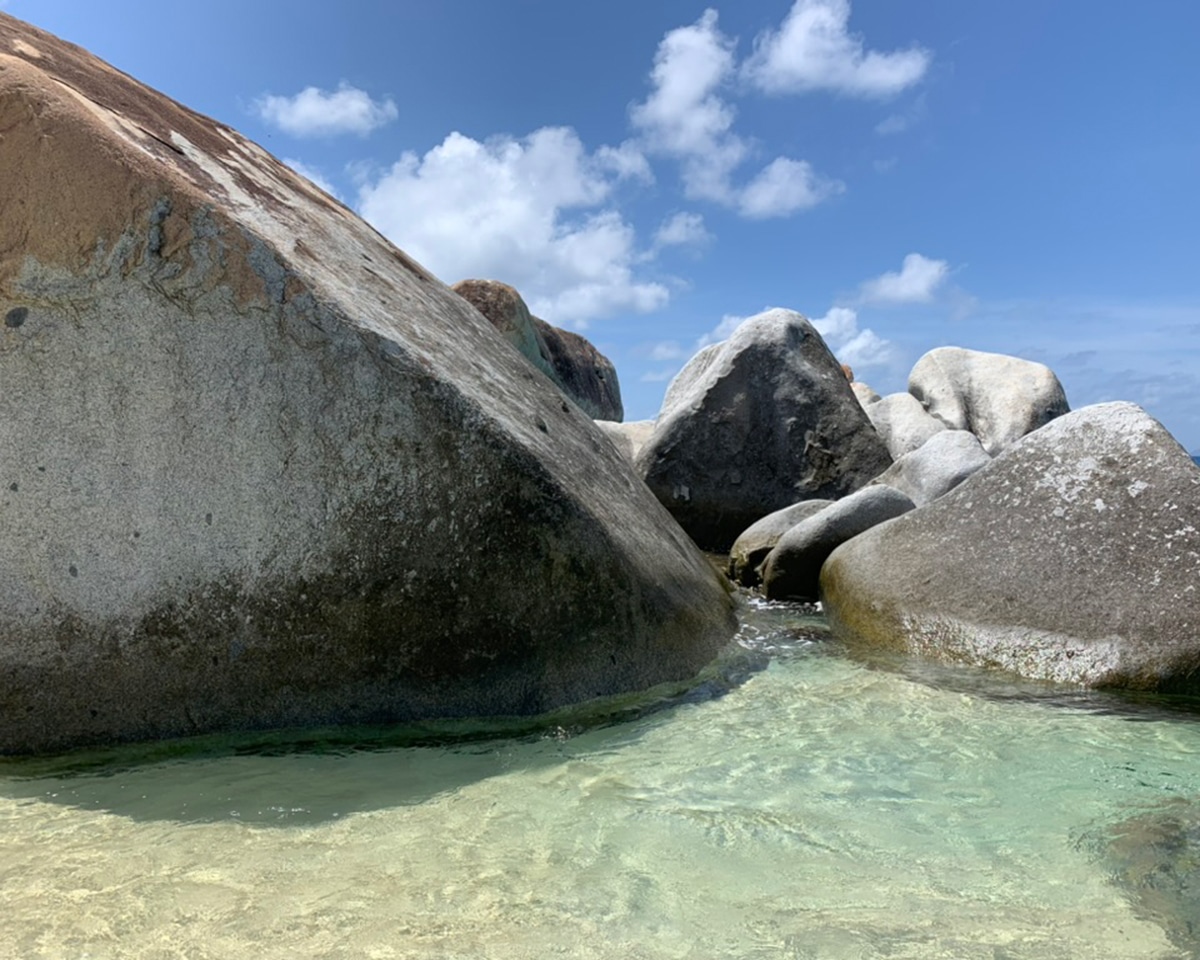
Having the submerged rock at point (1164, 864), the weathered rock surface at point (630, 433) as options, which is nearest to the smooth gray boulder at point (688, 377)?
the weathered rock surface at point (630, 433)

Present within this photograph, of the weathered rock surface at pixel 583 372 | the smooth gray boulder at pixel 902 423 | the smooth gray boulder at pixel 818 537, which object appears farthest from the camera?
the weathered rock surface at pixel 583 372

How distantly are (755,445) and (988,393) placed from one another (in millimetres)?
9055

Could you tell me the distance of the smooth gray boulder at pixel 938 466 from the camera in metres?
8.92

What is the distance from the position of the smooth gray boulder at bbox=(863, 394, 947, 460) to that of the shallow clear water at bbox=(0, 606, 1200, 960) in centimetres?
1069

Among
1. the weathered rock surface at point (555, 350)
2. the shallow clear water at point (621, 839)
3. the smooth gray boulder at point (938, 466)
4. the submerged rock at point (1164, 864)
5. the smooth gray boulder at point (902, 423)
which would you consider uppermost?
the weathered rock surface at point (555, 350)

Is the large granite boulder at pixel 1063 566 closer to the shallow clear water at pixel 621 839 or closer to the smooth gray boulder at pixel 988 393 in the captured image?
the shallow clear water at pixel 621 839

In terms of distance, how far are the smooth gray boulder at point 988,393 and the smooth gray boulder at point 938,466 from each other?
7.38 metres

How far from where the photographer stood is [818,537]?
24.3 ft

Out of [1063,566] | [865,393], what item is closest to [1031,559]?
[1063,566]

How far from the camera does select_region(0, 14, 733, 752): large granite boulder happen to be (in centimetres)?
370

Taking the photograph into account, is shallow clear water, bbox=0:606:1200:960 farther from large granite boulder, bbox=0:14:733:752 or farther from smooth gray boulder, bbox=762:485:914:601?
smooth gray boulder, bbox=762:485:914:601

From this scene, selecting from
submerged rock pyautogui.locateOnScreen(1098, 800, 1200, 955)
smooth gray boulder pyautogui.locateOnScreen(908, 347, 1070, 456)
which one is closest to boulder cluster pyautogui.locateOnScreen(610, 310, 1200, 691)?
submerged rock pyautogui.locateOnScreen(1098, 800, 1200, 955)

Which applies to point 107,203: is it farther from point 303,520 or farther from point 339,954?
point 339,954

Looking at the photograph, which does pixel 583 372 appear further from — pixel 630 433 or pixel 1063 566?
pixel 1063 566
